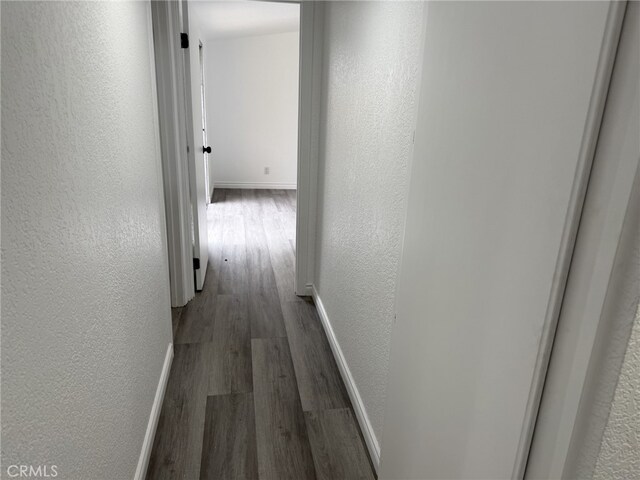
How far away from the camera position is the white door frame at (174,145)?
271 centimetres

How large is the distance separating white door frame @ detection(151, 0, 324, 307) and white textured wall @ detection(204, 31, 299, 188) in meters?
3.36

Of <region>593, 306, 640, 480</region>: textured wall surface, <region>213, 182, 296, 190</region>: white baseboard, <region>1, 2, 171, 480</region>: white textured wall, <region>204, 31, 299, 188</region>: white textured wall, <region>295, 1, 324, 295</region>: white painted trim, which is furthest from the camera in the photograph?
<region>213, 182, 296, 190</region>: white baseboard

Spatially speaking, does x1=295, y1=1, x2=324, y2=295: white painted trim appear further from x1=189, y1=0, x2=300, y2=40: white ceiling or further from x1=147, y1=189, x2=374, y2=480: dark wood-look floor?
x1=189, y1=0, x2=300, y2=40: white ceiling

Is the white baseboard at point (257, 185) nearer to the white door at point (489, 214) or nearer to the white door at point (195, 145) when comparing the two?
the white door at point (195, 145)

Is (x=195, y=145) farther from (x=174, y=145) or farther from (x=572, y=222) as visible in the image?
(x=572, y=222)

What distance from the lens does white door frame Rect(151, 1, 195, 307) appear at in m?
2.71

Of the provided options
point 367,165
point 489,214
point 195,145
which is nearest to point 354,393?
point 367,165

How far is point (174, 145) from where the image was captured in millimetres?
2906

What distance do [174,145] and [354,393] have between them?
1.82 m

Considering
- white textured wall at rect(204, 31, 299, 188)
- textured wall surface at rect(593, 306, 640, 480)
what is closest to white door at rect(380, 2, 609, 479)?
textured wall surface at rect(593, 306, 640, 480)

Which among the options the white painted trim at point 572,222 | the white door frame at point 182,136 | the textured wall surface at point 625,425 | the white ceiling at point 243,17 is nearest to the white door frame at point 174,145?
the white door frame at point 182,136

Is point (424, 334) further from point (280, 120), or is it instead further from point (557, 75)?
point (280, 120)

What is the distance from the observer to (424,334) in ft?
4.02

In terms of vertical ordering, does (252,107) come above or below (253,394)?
above
